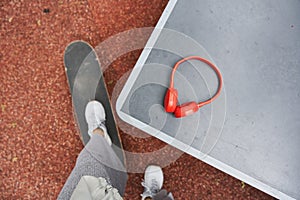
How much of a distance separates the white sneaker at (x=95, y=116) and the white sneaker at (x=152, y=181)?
0.16m

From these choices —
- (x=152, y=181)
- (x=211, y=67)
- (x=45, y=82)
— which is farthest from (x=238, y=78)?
(x=45, y=82)

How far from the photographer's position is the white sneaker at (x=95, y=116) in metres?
1.09

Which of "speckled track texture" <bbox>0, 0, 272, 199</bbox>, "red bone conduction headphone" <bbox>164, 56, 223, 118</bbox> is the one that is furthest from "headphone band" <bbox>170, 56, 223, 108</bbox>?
"speckled track texture" <bbox>0, 0, 272, 199</bbox>

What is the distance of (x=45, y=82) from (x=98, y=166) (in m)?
→ 0.36

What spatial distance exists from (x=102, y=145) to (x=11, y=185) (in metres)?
0.36

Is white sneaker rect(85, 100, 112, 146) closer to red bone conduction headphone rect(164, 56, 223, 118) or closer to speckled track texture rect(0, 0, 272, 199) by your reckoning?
speckled track texture rect(0, 0, 272, 199)

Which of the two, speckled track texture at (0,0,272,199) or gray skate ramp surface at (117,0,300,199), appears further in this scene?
speckled track texture at (0,0,272,199)

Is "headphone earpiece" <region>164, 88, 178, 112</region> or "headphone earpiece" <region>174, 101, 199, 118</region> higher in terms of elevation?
"headphone earpiece" <region>164, 88, 178, 112</region>

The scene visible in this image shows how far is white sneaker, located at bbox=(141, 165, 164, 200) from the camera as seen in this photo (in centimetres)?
110

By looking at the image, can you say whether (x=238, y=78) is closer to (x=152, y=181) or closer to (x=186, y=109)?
(x=186, y=109)

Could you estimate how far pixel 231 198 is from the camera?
3.78ft

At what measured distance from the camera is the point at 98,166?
3.15 feet

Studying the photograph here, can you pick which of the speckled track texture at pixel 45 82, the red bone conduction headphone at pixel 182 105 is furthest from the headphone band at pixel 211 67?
the speckled track texture at pixel 45 82

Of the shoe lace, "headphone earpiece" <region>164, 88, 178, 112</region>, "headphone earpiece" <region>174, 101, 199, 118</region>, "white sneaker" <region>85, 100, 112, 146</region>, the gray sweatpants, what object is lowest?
the shoe lace
